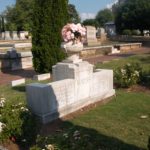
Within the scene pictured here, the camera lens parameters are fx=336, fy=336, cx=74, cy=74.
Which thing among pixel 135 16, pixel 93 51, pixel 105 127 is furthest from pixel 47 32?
pixel 135 16

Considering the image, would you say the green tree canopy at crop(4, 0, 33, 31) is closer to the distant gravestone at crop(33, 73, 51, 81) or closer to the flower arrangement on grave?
the distant gravestone at crop(33, 73, 51, 81)

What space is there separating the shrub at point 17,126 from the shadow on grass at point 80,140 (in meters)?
0.38

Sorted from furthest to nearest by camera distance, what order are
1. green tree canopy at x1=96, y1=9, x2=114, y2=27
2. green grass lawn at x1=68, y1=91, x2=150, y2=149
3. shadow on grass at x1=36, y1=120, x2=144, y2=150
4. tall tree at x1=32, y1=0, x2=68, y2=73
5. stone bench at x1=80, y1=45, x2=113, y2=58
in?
green tree canopy at x1=96, y1=9, x2=114, y2=27 < stone bench at x1=80, y1=45, x2=113, y2=58 < tall tree at x1=32, y1=0, x2=68, y2=73 < green grass lawn at x1=68, y1=91, x2=150, y2=149 < shadow on grass at x1=36, y1=120, x2=144, y2=150

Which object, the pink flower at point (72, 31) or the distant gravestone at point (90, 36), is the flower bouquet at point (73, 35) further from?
the distant gravestone at point (90, 36)

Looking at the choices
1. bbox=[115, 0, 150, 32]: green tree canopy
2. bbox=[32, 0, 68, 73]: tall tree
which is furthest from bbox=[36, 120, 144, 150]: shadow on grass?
bbox=[115, 0, 150, 32]: green tree canopy

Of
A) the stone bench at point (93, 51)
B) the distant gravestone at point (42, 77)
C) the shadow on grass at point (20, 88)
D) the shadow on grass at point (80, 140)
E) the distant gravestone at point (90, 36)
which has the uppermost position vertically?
the distant gravestone at point (90, 36)

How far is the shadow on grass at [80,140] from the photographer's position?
5.33 metres

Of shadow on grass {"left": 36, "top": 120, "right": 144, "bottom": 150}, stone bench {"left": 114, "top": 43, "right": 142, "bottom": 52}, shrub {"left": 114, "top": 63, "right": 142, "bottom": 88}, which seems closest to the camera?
shadow on grass {"left": 36, "top": 120, "right": 144, "bottom": 150}

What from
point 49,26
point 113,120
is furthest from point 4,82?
point 113,120

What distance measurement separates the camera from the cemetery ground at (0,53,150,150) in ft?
18.2

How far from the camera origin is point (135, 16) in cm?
4091

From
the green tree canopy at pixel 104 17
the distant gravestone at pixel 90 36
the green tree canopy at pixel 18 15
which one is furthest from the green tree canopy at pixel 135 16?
the green tree canopy at pixel 104 17

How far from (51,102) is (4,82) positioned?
565 cm

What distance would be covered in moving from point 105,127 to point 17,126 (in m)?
1.83
